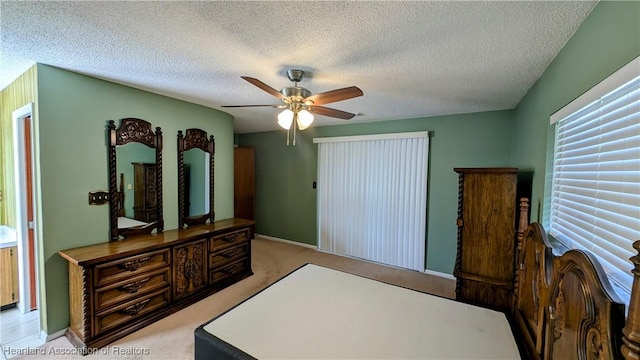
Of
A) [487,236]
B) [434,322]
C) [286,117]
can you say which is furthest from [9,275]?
[487,236]

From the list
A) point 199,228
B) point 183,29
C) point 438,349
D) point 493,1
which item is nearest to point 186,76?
point 183,29

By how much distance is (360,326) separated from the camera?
151cm

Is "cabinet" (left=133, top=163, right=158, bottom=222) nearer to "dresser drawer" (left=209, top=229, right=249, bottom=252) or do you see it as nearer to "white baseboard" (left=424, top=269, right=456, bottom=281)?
"dresser drawer" (left=209, top=229, right=249, bottom=252)

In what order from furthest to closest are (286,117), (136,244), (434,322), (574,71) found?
(136,244) < (286,117) < (434,322) < (574,71)

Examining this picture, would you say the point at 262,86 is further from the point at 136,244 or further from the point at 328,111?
the point at 136,244

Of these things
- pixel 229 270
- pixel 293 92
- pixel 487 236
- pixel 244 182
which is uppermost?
pixel 293 92

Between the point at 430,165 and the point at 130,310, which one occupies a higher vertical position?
the point at 430,165

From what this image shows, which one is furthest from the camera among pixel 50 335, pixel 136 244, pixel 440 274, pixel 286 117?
pixel 440 274

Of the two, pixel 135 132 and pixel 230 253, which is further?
pixel 230 253

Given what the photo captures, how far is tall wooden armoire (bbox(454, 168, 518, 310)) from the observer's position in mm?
2189

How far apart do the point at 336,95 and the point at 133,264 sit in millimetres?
2337

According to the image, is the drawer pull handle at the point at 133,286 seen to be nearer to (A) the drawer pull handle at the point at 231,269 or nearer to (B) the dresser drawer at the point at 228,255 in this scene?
(B) the dresser drawer at the point at 228,255

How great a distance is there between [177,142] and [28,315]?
7.34ft

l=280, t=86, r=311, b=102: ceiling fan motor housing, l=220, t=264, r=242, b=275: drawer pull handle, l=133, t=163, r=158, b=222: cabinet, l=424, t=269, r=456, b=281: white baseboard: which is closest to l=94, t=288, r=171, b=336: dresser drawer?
l=220, t=264, r=242, b=275: drawer pull handle
